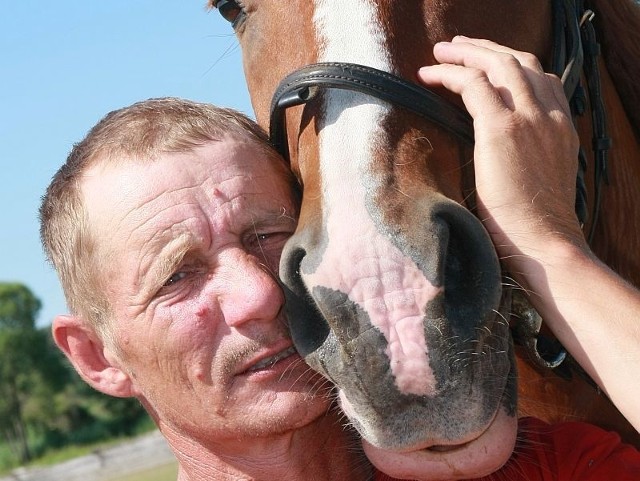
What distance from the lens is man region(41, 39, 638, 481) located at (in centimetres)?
223

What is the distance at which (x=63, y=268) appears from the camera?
2.65m

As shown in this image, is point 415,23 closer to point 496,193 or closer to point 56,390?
point 496,193

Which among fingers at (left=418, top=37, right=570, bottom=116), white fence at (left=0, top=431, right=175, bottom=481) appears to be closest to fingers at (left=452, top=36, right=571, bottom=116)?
fingers at (left=418, top=37, right=570, bottom=116)

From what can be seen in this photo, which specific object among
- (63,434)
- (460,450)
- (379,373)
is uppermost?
(379,373)

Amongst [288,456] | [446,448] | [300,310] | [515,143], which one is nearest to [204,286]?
[300,310]

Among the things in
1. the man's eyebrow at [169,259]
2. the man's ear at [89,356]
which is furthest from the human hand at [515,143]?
the man's ear at [89,356]

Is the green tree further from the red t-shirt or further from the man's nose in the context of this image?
the red t-shirt

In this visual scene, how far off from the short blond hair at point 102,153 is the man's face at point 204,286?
4 cm

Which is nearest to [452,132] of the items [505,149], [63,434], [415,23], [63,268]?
[505,149]

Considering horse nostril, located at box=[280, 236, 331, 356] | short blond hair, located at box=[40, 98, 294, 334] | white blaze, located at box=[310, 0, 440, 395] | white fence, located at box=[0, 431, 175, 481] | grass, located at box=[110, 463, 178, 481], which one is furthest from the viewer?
white fence, located at box=[0, 431, 175, 481]

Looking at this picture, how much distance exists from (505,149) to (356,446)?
2.91 ft

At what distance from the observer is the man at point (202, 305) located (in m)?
2.23

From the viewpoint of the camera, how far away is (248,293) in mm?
2189

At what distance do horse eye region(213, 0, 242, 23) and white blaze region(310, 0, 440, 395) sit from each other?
0.71 m
